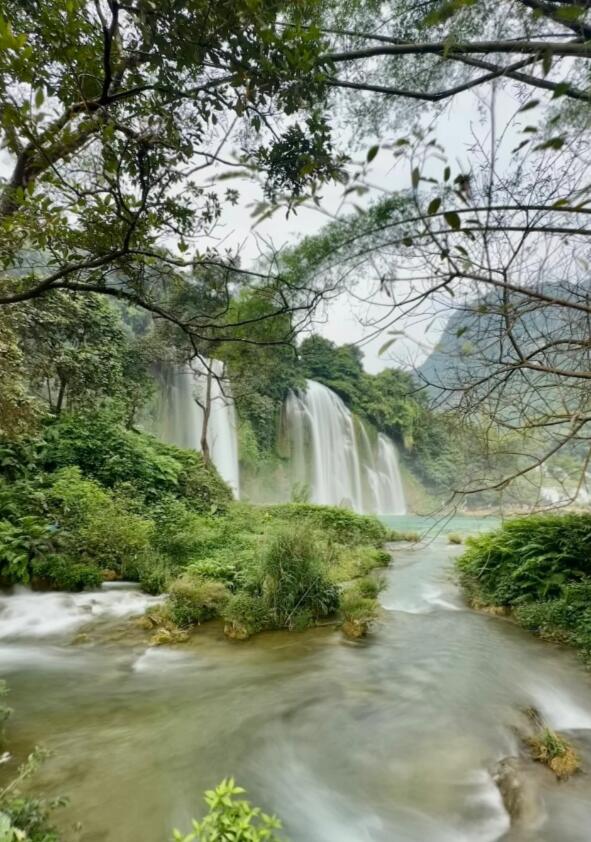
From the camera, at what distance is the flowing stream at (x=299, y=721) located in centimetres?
246

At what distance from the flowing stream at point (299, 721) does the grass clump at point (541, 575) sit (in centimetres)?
34

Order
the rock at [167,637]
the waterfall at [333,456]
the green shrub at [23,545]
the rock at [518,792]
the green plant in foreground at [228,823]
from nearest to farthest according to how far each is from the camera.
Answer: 1. the green plant in foreground at [228,823]
2. the rock at [518,792]
3. the rock at [167,637]
4. the green shrub at [23,545]
5. the waterfall at [333,456]

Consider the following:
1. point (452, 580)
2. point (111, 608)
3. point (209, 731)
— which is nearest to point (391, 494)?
point (452, 580)

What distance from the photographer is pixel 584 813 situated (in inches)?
97.7

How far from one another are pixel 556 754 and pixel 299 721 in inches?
70.8

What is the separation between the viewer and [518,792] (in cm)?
262

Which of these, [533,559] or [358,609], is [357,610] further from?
[533,559]

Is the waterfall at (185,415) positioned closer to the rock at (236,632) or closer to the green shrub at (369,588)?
the green shrub at (369,588)

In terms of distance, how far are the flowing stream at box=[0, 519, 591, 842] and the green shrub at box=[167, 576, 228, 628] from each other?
0.29 m

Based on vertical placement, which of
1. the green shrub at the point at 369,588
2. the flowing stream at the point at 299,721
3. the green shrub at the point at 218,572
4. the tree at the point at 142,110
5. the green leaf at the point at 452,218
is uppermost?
the tree at the point at 142,110

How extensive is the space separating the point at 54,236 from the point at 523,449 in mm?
4005

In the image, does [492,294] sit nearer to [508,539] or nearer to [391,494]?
[508,539]

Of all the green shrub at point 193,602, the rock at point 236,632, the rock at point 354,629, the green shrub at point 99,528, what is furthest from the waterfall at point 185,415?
→ the rock at point 354,629

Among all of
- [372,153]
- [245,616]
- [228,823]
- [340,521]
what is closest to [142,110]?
[372,153]
